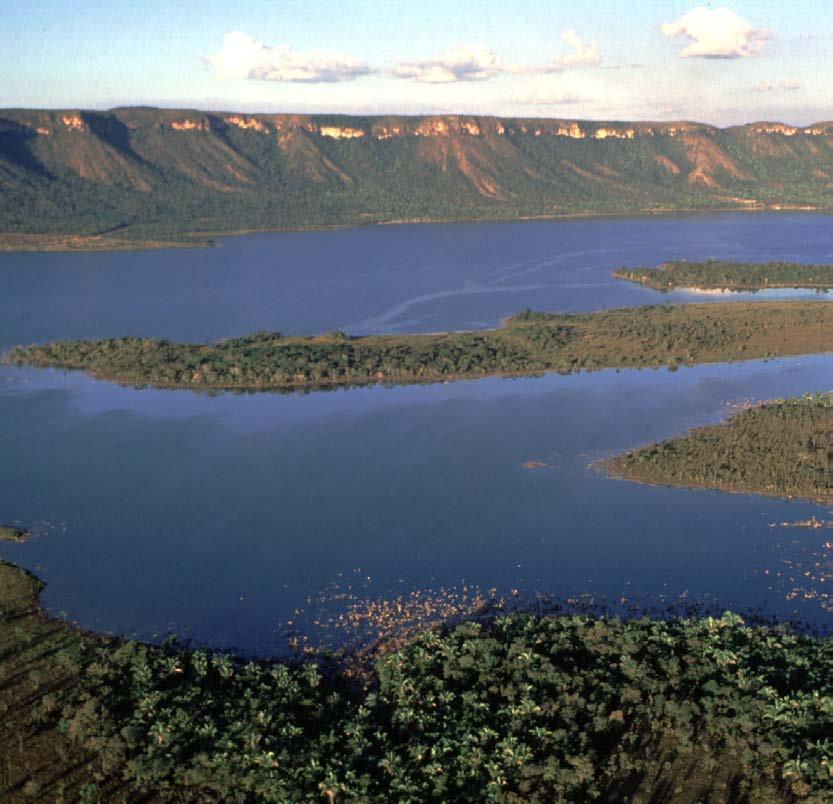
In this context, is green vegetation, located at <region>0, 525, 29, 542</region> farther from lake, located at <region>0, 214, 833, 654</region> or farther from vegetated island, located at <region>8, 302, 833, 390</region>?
vegetated island, located at <region>8, 302, 833, 390</region>

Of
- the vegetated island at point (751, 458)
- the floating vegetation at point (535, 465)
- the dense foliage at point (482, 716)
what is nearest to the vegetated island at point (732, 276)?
the vegetated island at point (751, 458)

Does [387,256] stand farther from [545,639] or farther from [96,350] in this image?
[545,639]

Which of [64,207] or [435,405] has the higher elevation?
[64,207]

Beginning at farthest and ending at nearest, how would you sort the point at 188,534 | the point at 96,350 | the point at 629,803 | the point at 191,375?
the point at 96,350
the point at 191,375
the point at 188,534
the point at 629,803

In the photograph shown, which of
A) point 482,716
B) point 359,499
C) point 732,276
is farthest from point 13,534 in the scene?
point 732,276

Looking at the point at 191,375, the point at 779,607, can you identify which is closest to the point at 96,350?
the point at 191,375

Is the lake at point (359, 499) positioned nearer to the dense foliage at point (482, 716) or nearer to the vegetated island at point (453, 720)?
the vegetated island at point (453, 720)
